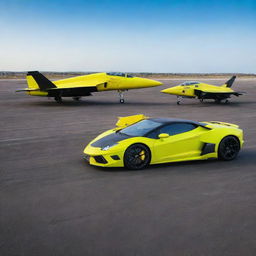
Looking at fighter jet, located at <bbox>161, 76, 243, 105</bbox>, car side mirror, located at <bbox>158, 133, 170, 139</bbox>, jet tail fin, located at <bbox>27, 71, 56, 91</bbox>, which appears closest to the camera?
car side mirror, located at <bbox>158, 133, 170, 139</bbox>

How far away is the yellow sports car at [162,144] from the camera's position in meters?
9.58

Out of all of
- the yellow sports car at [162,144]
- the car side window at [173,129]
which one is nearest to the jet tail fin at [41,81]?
the yellow sports car at [162,144]

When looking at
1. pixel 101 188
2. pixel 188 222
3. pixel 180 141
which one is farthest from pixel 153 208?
pixel 180 141

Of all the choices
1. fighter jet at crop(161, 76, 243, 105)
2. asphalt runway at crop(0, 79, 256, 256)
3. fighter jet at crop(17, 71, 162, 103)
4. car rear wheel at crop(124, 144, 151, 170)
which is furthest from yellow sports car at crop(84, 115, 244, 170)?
fighter jet at crop(17, 71, 162, 103)

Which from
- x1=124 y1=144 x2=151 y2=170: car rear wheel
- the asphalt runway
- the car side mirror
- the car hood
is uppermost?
the car side mirror

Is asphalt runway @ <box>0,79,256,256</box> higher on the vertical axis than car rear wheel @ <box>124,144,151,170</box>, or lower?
lower

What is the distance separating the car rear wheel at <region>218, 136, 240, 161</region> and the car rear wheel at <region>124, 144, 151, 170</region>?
2316 millimetres

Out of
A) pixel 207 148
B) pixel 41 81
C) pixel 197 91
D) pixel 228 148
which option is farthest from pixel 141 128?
pixel 41 81

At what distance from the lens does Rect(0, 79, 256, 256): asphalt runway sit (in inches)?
215

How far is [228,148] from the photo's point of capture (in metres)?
10.8

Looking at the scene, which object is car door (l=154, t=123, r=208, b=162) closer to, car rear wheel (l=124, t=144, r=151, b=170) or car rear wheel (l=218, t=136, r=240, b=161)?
car rear wheel (l=124, t=144, r=151, b=170)

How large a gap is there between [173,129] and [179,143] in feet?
1.40

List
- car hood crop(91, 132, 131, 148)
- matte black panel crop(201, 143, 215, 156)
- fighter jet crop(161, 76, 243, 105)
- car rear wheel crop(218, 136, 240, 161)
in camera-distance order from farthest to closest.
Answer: fighter jet crop(161, 76, 243, 105)
car rear wheel crop(218, 136, 240, 161)
matte black panel crop(201, 143, 215, 156)
car hood crop(91, 132, 131, 148)

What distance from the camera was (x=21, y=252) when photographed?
5223mm
